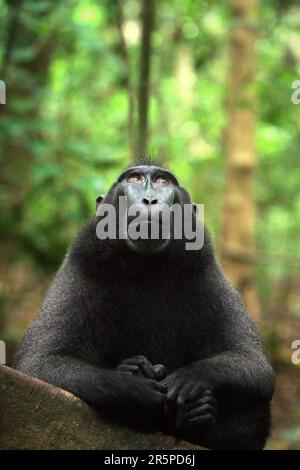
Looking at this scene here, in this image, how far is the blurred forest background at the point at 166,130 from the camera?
294 inches

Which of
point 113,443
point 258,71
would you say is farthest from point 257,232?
point 113,443

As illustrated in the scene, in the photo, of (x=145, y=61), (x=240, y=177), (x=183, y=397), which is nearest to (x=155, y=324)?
(x=183, y=397)

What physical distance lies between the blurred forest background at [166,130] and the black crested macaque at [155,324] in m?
1.00

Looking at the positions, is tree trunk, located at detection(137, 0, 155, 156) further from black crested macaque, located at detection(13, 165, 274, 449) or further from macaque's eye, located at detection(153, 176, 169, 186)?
black crested macaque, located at detection(13, 165, 274, 449)

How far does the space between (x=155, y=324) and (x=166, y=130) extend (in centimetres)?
675

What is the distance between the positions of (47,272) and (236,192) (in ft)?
8.84

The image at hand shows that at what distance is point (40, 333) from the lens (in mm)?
3910

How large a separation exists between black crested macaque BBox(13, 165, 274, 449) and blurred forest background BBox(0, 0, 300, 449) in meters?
1.00

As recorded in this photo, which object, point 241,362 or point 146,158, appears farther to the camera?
point 146,158

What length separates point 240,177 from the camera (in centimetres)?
948

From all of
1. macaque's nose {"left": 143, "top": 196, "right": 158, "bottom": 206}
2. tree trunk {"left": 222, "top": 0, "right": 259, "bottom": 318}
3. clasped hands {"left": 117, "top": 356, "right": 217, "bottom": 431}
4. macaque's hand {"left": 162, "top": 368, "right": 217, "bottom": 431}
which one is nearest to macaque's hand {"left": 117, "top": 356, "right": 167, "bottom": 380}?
clasped hands {"left": 117, "top": 356, "right": 217, "bottom": 431}

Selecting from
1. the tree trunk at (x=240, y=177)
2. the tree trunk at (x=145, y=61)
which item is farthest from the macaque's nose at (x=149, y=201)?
the tree trunk at (x=240, y=177)

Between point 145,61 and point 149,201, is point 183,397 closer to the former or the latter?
point 149,201
